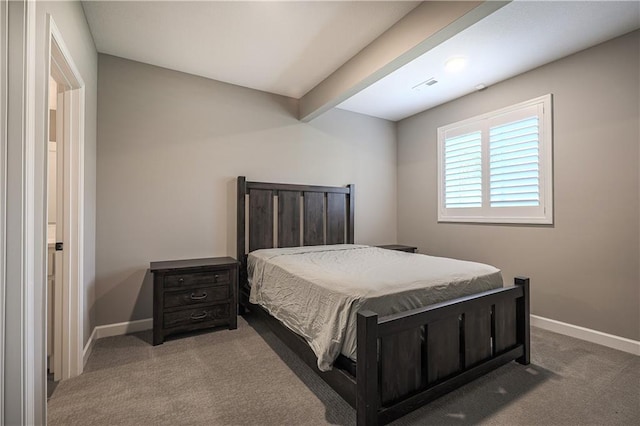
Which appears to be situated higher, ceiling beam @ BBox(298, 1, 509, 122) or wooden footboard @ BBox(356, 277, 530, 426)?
ceiling beam @ BBox(298, 1, 509, 122)

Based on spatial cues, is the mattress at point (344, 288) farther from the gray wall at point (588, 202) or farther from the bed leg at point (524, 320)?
the gray wall at point (588, 202)

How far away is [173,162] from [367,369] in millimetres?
2645

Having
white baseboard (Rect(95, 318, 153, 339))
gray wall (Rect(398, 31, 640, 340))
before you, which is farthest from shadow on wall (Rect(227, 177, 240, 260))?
gray wall (Rect(398, 31, 640, 340))

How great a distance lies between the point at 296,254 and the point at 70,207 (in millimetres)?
1795

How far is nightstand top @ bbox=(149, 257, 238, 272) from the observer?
8.48ft

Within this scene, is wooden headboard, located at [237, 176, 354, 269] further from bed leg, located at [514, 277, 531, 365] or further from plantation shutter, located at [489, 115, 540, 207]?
bed leg, located at [514, 277, 531, 365]

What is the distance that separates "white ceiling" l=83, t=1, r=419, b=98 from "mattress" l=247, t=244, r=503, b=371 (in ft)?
6.18

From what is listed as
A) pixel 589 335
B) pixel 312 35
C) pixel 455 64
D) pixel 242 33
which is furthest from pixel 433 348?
pixel 242 33

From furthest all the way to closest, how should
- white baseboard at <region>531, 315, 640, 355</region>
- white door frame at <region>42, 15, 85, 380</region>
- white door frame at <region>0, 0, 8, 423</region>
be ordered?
1. white baseboard at <region>531, 315, 640, 355</region>
2. white door frame at <region>42, 15, 85, 380</region>
3. white door frame at <region>0, 0, 8, 423</region>

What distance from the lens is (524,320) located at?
2160 millimetres

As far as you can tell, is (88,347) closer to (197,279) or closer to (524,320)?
(197,279)

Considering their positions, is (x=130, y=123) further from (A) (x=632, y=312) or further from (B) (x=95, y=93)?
(A) (x=632, y=312)

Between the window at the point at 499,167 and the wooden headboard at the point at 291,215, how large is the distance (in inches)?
51.7

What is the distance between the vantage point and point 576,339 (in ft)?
8.68
